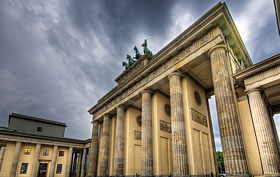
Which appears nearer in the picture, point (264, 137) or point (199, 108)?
point (264, 137)

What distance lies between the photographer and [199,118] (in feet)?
56.5

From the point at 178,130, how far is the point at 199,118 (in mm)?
3977

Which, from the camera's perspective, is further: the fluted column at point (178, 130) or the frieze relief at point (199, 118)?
the frieze relief at point (199, 118)

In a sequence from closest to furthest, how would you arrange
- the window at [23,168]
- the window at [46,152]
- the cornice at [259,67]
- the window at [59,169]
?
the cornice at [259,67], the window at [23,168], the window at [46,152], the window at [59,169]

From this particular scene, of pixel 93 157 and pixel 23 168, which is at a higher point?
pixel 93 157

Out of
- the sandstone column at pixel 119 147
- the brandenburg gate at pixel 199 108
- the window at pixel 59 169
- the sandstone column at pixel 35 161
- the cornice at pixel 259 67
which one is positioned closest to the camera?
the cornice at pixel 259 67

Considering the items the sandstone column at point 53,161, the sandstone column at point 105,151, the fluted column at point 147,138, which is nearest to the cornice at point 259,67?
the fluted column at point 147,138

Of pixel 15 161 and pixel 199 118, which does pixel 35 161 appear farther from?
pixel 199 118

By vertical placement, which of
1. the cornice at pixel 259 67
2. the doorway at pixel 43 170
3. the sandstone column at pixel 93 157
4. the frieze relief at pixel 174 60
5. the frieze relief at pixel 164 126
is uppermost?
the frieze relief at pixel 174 60

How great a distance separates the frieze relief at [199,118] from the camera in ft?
53.9

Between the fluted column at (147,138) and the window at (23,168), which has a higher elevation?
the fluted column at (147,138)

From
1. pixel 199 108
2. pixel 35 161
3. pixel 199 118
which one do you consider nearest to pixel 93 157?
pixel 35 161

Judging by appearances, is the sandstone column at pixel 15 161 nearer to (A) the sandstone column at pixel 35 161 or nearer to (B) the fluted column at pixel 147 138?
(A) the sandstone column at pixel 35 161

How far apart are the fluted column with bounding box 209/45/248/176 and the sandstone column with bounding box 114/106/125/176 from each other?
13.3 meters
